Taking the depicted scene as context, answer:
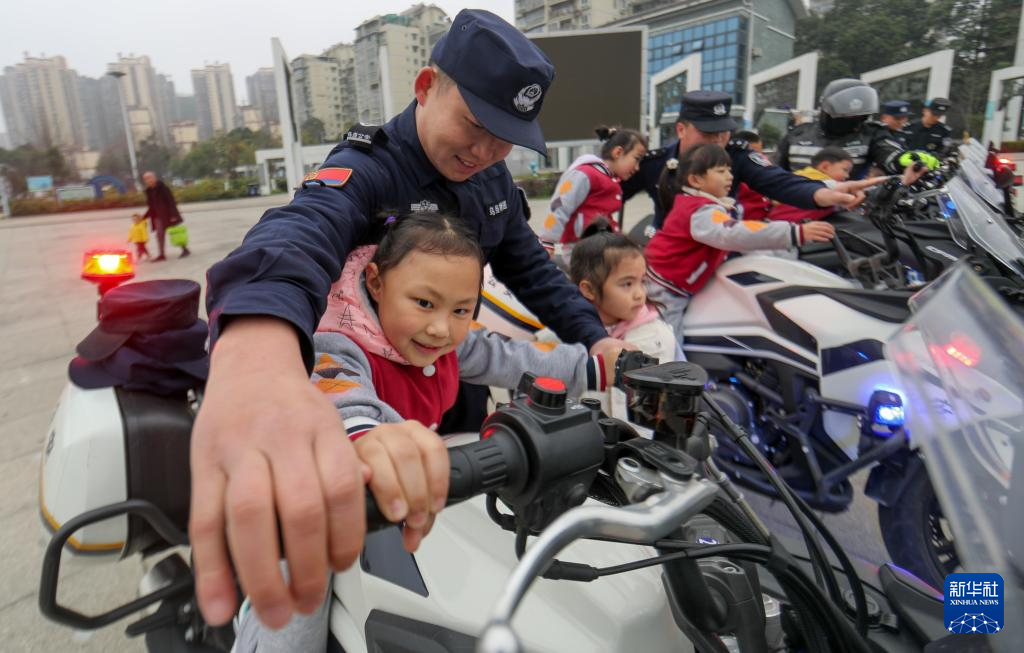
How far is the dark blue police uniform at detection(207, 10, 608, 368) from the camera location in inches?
32.8

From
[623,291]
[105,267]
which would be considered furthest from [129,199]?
[623,291]

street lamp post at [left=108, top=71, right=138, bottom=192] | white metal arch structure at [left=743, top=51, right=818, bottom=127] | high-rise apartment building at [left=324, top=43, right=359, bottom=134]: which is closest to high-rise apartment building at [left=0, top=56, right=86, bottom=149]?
street lamp post at [left=108, top=71, right=138, bottom=192]

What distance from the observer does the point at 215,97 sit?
184 feet

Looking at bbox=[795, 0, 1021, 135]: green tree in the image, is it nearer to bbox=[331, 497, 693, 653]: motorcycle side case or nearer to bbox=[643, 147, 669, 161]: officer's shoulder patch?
bbox=[643, 147, 669, 161]: officer's shoulder patch

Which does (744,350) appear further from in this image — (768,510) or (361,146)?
(361,146)

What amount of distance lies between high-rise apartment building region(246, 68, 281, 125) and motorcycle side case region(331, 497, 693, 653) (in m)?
36.2

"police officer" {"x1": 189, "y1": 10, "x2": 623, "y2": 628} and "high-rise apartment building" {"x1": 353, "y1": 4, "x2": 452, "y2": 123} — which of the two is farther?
"high-rise apartment building" {"x1": 353, "y1": 4, "x2": 452, "y2": 123}

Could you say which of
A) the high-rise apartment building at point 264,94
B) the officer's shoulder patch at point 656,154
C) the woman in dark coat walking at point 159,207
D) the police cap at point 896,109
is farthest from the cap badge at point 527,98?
the high-rise apartment building at point 264,94

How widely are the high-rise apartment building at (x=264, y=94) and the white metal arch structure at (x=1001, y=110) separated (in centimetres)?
3109

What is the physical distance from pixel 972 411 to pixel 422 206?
47.6 inches

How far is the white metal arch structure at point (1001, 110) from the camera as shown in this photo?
62.5ft

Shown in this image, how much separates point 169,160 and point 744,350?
45.8m

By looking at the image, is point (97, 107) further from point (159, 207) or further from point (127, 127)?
point (159, 207)

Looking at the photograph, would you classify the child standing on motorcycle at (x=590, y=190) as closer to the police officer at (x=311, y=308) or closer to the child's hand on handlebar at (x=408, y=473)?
the police officer at (x=311, y=308)
